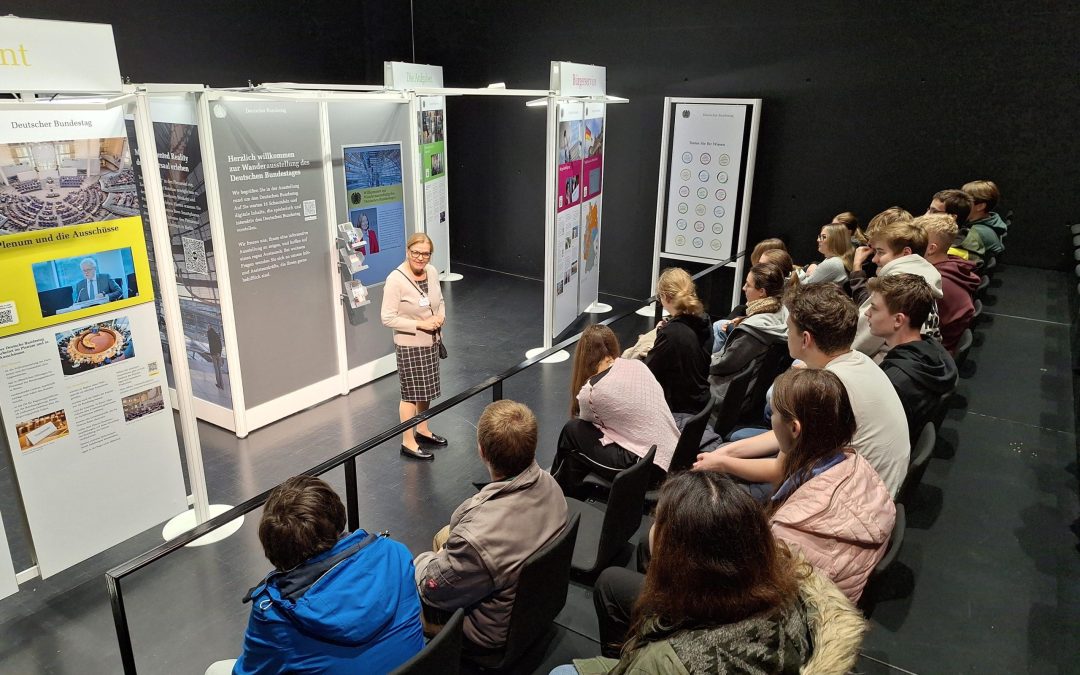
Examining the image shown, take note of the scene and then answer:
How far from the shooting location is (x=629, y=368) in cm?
300

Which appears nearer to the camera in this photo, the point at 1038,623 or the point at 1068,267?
the point at 1038,623

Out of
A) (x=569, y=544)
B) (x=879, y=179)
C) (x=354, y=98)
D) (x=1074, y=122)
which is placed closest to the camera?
(x=569, y=544)

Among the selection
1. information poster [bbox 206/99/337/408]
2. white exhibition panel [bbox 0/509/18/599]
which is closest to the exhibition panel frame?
information poster [bbox 206/99/337/408]

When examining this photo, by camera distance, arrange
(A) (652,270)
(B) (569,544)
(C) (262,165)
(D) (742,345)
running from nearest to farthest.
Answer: (B) (569,544)
(D) (742,345)
(C) (262,165)
(A) (652,270)

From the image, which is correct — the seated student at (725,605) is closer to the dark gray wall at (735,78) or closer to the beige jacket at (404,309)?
Answer: the beige jacket at (404,309)

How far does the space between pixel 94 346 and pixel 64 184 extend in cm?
70

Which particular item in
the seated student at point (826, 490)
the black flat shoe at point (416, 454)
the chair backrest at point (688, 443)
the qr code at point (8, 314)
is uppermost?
the qr code at point (8, 314)

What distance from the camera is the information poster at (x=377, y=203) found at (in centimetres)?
517

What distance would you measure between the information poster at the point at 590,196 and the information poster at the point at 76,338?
4.12 meters

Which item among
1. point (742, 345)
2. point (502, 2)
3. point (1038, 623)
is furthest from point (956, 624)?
point (502, 2)

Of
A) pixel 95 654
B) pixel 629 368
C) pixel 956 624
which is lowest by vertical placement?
pixel 95 654

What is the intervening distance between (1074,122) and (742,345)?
4230mm

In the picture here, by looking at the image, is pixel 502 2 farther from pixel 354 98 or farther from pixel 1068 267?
pixel 1068 267

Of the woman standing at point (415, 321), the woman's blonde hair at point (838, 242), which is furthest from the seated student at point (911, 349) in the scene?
the woman standing at point (415, 321)
